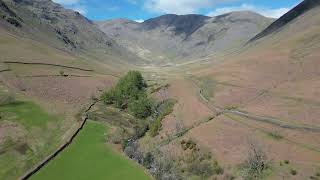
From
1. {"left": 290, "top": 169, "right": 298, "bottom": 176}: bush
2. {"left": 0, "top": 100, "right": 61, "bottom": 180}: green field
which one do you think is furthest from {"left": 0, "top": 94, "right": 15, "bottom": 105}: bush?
{"left": 290, "top": 169, "right": 298, "bottom": 176}: bush

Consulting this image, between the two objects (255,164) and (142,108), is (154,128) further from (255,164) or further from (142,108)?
(255,164)

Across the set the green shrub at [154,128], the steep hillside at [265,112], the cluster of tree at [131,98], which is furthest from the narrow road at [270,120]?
the cluster of tree at [131,98]

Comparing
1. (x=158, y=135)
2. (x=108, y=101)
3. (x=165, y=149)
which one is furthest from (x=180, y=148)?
(x=108, y=101)

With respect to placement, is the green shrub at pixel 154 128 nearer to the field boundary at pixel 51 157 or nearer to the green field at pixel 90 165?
the green field at pixel 90 165

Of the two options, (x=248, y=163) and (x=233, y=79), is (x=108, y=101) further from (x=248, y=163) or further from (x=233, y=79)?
(x=248, y=163)

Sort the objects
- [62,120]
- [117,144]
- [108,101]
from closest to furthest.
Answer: [117,144]
[62,120]
[108,101]

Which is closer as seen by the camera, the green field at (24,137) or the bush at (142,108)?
the green field at (24,137)
